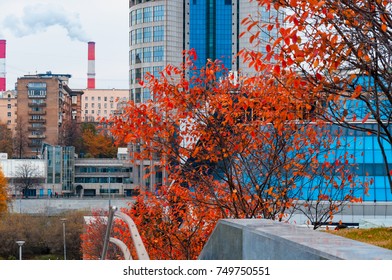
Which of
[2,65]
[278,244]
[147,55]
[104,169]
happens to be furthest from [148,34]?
[278,244]

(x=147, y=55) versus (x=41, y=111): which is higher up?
(x=147, y=55)

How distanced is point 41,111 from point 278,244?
3995 inches

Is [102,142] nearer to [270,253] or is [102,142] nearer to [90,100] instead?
[90,100]

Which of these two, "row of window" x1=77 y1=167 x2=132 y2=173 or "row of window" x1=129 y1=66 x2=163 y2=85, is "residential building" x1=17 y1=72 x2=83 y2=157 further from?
"row of window" x1=129 y1=66 x2=163 y2=85

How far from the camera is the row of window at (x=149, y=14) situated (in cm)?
7844

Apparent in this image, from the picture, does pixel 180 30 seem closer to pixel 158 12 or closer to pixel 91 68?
pixel 158 12

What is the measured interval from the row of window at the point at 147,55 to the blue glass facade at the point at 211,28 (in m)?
3.74

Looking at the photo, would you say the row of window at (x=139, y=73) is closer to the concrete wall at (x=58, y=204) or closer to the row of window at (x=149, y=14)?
the row of window at (x=149, y=14)

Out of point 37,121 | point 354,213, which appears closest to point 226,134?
point 354,213

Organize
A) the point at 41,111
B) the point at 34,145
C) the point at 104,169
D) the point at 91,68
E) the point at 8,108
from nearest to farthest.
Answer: the point at 104,169
the point at 41,111
the point at 34,145
the point at 8,108
the point at 91,68

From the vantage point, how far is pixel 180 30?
8019 centimetres

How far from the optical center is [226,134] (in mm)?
13789

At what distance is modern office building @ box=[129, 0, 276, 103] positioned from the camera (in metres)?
78.3

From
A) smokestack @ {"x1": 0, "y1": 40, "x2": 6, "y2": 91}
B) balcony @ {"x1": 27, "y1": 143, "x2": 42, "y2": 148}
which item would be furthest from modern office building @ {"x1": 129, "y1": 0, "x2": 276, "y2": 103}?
smokestack @ {"x1": 0, "y1": 40, "x2": 6, "y2": 91}
